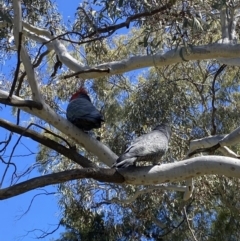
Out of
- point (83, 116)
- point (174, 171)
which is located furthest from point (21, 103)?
point (174, 171)

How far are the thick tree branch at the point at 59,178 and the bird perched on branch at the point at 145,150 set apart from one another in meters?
0.08

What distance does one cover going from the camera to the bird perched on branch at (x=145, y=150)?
154 inches

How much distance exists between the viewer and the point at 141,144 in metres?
4.18

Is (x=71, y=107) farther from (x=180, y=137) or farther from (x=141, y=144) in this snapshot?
(x=180, y=137)

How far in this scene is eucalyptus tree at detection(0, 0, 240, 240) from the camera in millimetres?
5055

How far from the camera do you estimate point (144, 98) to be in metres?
8.12

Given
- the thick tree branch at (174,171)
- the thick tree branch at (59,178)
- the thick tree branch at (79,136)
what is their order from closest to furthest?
the thick tree branch at (59,178)
the thick tree branch at (174,171)
the thick tree branch at (79,136)

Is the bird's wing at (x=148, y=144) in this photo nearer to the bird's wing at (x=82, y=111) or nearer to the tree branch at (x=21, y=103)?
the bird's wing at (x=82, y=111)

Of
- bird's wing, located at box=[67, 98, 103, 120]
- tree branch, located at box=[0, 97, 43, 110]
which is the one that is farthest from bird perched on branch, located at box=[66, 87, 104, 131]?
tree branch, located at box=[0, 97, 43, 110]

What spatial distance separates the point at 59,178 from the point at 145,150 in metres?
0.69

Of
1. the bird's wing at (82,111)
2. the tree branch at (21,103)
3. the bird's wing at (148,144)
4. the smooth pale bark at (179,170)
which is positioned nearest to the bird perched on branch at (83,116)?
the bird's wing at (82,111)

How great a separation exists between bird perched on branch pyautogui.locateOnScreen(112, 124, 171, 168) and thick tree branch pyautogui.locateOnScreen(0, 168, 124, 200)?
8 centimetres

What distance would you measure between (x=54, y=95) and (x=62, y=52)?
2581 millimetres

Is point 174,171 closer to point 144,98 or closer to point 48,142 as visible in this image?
point 48,142
